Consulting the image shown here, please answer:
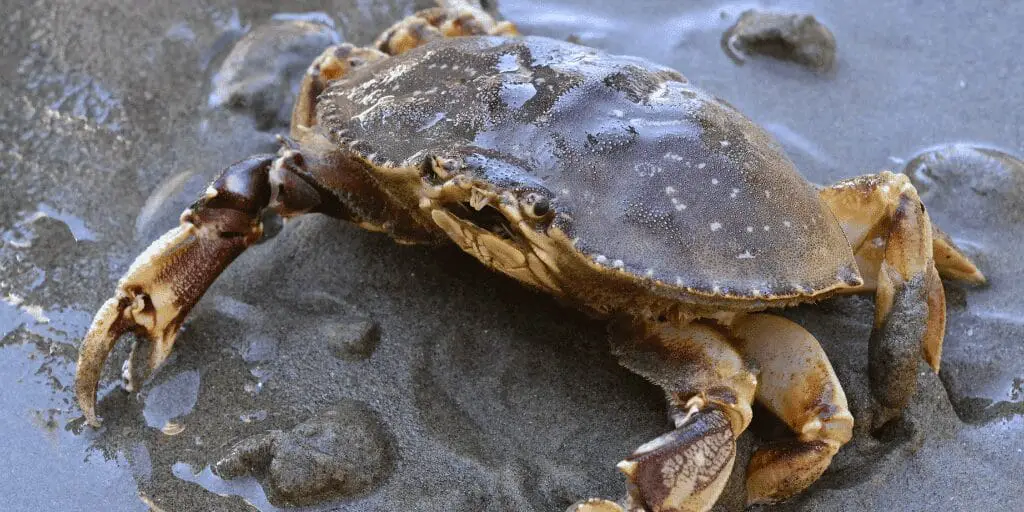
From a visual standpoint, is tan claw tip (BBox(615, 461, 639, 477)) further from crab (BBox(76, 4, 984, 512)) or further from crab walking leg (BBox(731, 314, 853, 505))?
crab walking leg (BBox(731, 314, 853, 505))

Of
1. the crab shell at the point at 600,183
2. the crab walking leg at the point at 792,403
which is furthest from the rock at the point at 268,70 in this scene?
the crab walking leg at the point at 792,403

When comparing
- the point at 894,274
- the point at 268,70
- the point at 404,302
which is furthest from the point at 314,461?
the point at 268,70

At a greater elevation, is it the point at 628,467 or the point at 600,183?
the point at 600,183

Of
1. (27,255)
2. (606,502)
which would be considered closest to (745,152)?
(606,502)

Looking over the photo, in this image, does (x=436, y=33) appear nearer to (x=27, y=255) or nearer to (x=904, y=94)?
(x=27, y=255)

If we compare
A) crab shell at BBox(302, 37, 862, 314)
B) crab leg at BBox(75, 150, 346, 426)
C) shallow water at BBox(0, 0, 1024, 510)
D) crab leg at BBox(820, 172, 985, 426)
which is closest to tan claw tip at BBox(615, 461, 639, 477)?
shallow water at BBox(0, 0, 1024, 510)

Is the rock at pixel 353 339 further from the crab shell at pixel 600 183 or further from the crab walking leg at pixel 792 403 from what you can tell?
the crab walking leg at pixel 792 403

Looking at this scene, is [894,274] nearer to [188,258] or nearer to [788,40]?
[788,40]
